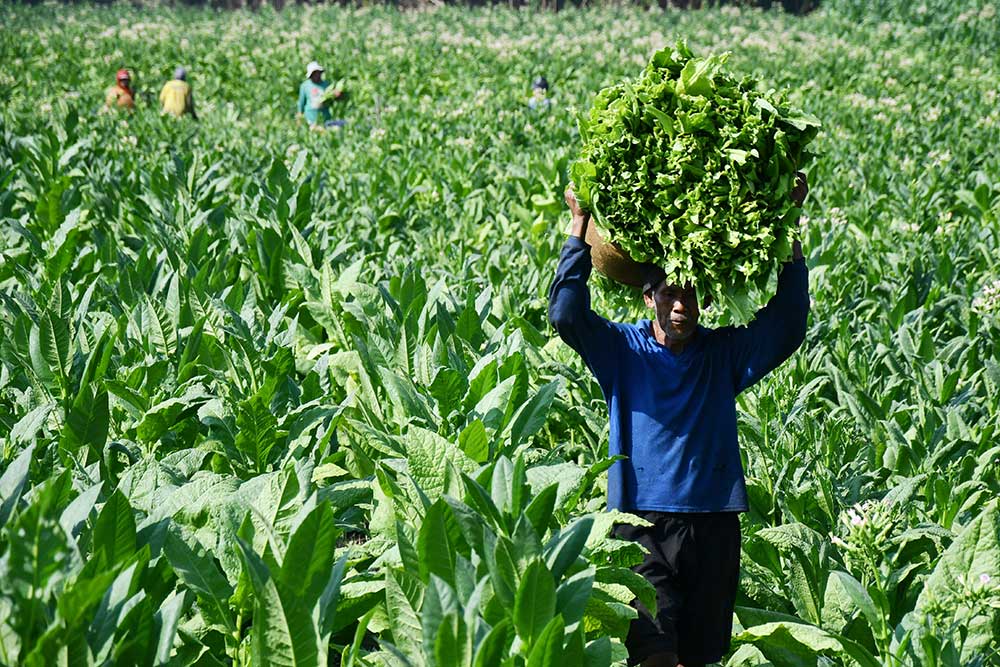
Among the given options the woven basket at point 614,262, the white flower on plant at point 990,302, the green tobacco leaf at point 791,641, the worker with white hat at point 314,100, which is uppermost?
the worker with white hat at point 314,100

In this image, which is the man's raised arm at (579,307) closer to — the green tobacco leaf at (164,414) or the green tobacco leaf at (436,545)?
the green tobacco leaf at (436,545)

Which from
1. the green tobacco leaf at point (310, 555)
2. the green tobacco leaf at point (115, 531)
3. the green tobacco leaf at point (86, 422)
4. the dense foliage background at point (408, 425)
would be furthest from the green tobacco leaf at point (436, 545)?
the green tobacco leaf at point (86, 422)

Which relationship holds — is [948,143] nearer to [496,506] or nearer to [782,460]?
[782,460]

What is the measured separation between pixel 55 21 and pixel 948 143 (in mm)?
31338

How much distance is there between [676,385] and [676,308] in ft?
0.75

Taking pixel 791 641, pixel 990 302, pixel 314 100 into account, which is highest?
pixel 314 100

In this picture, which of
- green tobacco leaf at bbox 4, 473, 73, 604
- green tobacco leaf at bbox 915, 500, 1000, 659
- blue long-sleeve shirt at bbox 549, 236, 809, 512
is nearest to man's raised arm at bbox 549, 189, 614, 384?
blue long-sleeve shirt at bbox 549, 236, 809, 512

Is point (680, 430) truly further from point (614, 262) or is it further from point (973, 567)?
point (973, 567)

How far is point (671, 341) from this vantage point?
3.46 metres

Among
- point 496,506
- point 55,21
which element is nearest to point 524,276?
point 496,506

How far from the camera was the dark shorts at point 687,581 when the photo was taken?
3.37 metres

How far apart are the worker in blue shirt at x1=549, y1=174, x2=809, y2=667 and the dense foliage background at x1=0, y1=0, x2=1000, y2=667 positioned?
7.7 inches

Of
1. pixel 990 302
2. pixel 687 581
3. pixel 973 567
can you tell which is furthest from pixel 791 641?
pixel 990 302

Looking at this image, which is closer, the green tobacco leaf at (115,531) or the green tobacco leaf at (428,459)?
the green tobacco leaf at (115,531)
